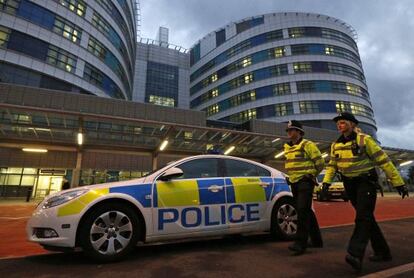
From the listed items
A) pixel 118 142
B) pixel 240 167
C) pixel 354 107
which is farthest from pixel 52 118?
pixel 354 107

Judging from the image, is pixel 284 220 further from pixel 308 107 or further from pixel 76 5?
pixel 308 107

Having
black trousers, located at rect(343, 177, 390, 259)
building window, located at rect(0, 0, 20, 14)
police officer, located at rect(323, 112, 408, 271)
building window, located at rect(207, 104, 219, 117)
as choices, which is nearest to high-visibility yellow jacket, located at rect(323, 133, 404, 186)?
police officer, located at rect(323, 112, 408, 271)

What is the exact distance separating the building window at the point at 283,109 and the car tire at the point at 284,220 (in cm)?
3952

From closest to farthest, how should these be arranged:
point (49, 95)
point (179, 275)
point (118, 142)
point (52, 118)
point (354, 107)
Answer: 1. point (179, 275)
2. point (52, 118)
3. point (118, 142)
4. point (49, 95)
5. point (354, 107)

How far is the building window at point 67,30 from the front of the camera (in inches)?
1052

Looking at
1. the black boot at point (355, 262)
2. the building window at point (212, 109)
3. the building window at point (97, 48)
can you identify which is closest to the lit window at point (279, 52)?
the building window at point (212, 109)

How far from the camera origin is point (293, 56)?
44406 mm

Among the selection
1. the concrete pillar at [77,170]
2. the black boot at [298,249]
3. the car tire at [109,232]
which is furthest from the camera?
the concrete pillar at [77,170]

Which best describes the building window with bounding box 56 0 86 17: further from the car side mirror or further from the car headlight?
the car side mirror

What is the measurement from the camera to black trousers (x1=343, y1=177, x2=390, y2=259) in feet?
9.76

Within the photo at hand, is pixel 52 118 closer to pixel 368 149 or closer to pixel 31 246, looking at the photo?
pixel 31 246

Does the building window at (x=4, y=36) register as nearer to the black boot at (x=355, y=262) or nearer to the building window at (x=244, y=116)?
the black boot at (x=355, y=262)

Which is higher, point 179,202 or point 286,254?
point 179,202

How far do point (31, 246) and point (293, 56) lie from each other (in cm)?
4624
